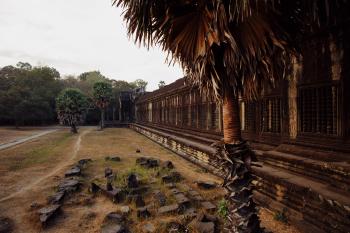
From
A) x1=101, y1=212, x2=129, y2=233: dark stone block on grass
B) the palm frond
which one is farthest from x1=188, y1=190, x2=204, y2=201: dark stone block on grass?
the palm frond

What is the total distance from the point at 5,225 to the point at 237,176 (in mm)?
5342

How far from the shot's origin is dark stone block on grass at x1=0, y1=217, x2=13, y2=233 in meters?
5.80

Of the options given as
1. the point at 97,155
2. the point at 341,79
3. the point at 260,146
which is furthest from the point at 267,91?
the point at 97,155

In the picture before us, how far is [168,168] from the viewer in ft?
37.9

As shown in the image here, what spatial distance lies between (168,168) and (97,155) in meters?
6.29

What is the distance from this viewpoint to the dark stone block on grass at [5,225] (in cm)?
580

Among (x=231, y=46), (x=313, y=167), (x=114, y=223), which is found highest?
(x=231, y=46)

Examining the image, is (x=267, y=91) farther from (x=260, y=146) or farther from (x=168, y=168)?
(x=168, y=168)

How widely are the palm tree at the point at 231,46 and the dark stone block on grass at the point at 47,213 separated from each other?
14.5ft

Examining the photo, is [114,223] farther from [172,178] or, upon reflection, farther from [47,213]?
[172,178]

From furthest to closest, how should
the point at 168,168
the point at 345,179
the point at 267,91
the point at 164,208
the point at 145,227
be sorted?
the point at 168,168 → the point at 267,91 → the point at 164,208 → the point at 145,227 → the point at 345,179

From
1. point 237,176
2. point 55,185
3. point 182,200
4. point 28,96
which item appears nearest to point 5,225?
point 55,185

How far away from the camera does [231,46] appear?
11.3 feet

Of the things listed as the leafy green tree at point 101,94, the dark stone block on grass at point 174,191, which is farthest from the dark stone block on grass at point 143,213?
the leafy green tree at point 101,94
